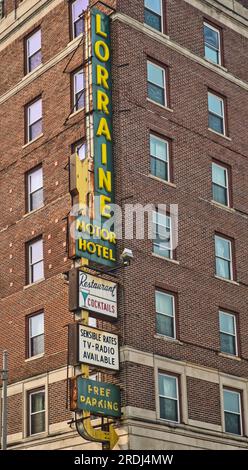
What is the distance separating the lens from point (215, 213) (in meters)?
47.1

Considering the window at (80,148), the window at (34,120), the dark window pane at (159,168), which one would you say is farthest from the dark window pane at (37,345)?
the window at (34,120)

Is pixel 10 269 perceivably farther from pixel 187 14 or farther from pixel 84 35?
pixel 187 14

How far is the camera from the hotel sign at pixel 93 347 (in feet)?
126

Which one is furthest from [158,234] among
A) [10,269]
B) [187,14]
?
[187,14]

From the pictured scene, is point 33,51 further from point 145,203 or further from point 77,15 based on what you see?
point 145,203

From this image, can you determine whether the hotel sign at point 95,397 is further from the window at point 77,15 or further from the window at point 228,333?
the window at point 77,15

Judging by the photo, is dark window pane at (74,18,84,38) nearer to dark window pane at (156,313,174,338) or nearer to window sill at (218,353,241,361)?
dark window pane at (156,313,174,338)

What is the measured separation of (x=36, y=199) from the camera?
47500 millimetres

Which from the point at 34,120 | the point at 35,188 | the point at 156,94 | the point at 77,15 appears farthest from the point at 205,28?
the point at 35,188

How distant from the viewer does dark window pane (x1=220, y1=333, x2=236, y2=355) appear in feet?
149

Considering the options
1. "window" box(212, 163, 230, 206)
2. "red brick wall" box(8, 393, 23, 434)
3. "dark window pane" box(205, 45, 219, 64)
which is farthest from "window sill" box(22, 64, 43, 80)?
"red brick wall" box(8, 393, 23, 434)

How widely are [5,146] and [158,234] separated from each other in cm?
1041

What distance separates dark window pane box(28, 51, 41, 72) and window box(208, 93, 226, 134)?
8546mm

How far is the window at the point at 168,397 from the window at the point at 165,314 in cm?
196
